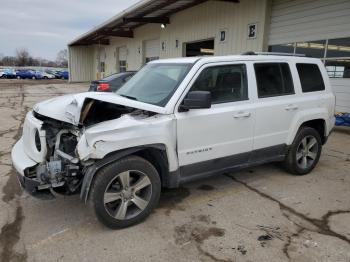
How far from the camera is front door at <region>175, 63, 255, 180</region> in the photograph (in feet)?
12.2

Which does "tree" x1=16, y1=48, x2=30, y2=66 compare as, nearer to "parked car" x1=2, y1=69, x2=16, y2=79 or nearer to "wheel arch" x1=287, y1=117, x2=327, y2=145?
"parked car" x1=2, y1=69, x2=16, y2=79

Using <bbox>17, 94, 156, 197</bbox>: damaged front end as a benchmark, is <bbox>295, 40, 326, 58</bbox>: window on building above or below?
above

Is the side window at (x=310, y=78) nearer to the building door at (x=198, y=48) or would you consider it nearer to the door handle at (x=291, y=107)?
the door handle at (x=291, y=107)

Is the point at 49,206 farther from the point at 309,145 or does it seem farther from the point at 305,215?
the point at 309,145

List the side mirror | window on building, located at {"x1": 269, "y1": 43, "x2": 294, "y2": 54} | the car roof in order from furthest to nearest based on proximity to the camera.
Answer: window on building, located at {"x1": 269, "y1": 43, "x2": 294, "y2": 54}, the car roof, the side mirror

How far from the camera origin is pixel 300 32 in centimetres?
1025

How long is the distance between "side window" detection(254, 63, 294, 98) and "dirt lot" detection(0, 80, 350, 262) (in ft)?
4.65

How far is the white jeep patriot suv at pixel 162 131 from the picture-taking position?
10.7 feet

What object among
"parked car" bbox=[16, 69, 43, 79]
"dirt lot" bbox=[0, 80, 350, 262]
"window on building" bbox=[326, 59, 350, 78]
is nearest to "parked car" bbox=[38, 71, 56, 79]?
"parked car" bbox=[16, 69, 43, 79]

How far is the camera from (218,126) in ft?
12.8

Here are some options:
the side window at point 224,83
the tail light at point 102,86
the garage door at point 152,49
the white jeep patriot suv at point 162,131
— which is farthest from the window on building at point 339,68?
the garage door at point 152,49

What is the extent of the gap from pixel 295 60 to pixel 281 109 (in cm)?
91

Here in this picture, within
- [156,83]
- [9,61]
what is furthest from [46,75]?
[9,61]

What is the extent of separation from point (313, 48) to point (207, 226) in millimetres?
8588
